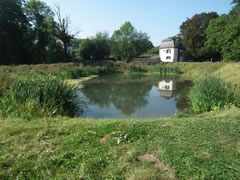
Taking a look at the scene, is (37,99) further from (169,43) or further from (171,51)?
(169,43)

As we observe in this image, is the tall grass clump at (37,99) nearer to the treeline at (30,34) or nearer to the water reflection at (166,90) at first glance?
the water reflection at (166,90)

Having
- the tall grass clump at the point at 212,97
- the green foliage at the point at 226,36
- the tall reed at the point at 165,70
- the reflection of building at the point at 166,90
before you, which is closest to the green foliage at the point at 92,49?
the tall reed at the point at 165,70

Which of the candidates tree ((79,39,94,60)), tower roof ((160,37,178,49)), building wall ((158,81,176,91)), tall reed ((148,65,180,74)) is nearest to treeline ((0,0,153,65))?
tree ((79,39,94,60))

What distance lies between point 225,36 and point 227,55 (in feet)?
8.49

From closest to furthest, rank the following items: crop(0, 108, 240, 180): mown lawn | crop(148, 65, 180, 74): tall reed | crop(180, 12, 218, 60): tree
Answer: crop(0, 108, 240, 180): mown lawn
crop(148, 65, 180, 74): tall reed
crop(180, 12, 218, 60): tree

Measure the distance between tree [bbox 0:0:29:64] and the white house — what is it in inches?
1051

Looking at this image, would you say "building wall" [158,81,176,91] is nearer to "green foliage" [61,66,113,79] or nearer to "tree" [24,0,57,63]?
"green foliage" [61,66,113,79]

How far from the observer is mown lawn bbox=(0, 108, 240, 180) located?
1.85 meters

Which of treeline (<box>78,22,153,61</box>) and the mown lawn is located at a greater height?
treeline (<box>78,22,153,61</box>)

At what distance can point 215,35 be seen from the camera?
950 inches

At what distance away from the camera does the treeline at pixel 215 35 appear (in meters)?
20.3

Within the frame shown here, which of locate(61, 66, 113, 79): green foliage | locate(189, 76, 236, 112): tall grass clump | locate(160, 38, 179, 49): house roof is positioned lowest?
locate(189, 76, 236, 112): tall grass clump

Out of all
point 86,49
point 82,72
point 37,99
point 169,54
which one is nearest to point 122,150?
point 37,99

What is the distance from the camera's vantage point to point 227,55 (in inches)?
837
